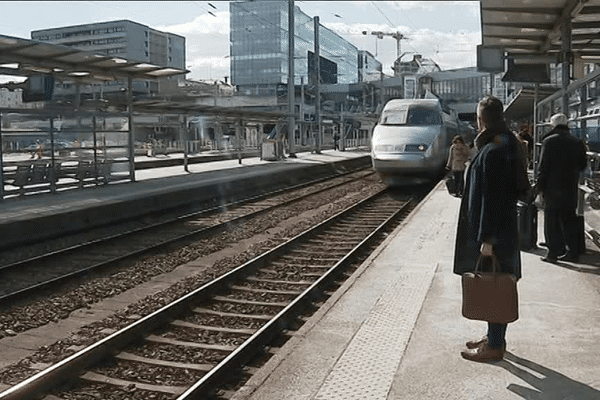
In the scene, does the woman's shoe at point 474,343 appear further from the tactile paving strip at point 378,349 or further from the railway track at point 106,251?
the railway track at point 106,251

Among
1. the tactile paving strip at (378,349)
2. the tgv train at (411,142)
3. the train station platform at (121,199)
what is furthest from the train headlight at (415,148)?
Result: the tactile paving strip at (378,349)

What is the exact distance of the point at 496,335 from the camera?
15.3 feet

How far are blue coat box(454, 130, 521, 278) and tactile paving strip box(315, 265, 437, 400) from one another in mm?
997

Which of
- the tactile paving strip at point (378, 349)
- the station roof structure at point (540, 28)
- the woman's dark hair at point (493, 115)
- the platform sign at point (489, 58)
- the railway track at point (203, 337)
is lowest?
the railway track at point (203, 337)

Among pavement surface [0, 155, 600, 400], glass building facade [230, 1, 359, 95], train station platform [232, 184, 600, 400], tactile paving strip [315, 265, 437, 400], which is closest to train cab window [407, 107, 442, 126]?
pavement surface [0, 155, 600, 400]

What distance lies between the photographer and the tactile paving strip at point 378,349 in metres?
4.30

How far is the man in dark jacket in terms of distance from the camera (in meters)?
7.55

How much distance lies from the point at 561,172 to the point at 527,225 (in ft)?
4.34

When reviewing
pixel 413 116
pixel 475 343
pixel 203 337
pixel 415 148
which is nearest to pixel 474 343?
pixel 475 343

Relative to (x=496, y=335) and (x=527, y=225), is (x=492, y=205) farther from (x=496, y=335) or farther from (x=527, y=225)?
(x=527, y=225)

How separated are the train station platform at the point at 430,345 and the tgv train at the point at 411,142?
33.2 feet

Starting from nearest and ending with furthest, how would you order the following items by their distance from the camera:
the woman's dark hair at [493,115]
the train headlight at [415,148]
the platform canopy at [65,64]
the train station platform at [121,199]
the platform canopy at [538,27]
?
the woman's dark hair at [493,115] < the platform canopy at [538,27] < the train station platform at [121,199] < the platform canopy at [65,64] < the train headlight at [415,148]

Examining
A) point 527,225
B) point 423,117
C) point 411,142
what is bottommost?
point 527,225

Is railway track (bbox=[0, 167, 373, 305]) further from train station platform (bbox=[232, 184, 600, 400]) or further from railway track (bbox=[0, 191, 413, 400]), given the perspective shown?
train station platform (bbox=[232, 184, 600, 400])
